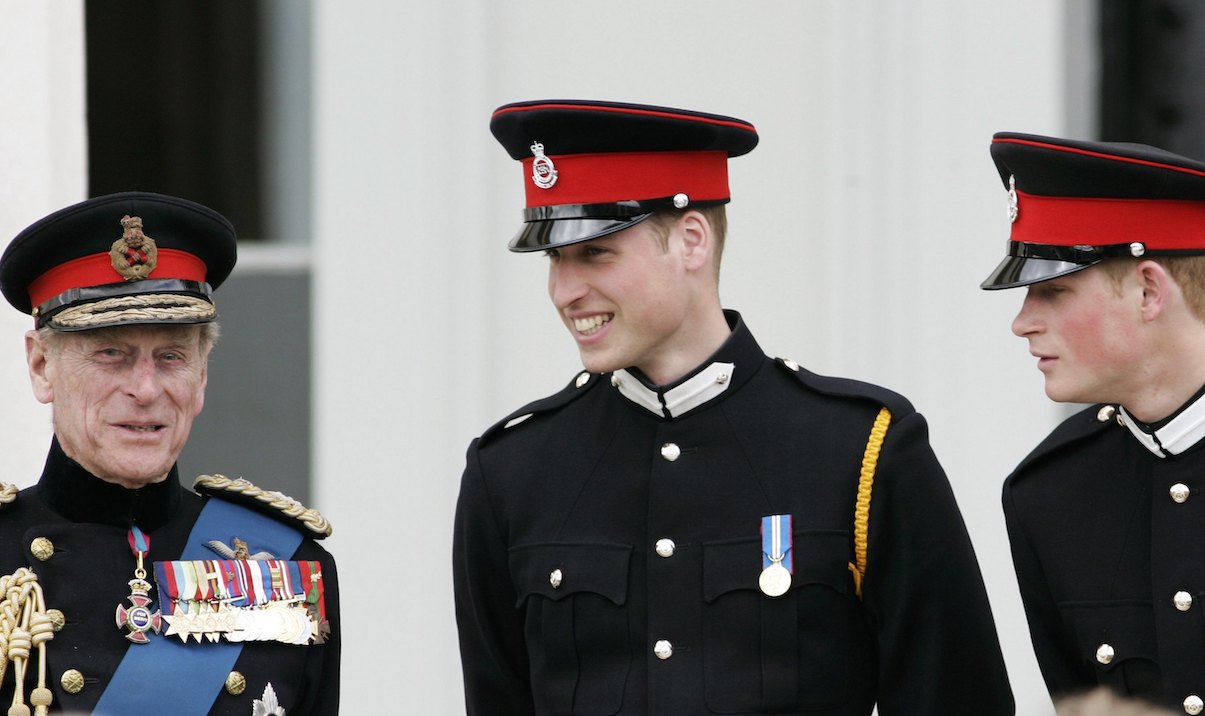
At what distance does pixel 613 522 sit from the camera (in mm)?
3939

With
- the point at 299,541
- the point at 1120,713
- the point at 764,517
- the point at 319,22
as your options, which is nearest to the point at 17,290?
the point at 299,541

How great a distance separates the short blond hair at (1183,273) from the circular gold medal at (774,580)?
2.76ft

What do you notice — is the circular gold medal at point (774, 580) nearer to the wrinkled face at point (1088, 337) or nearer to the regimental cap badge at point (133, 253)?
the wrinkled face at point (1088, 337)

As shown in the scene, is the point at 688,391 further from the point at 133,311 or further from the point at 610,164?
the point at 133,311

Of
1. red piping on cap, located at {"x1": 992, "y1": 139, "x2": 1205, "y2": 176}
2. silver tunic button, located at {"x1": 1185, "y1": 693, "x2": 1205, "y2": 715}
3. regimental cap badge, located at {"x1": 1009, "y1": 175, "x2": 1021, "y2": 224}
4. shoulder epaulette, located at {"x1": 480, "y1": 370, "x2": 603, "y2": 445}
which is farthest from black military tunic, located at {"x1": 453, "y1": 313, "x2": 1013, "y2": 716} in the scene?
red piping on cap, located at {"x1": 992, "y1": 139, "x2": 1205, "y2": 176}

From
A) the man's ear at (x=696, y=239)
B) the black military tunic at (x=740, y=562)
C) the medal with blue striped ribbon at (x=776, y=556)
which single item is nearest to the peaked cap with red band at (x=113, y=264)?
the black military tunic at (x=740, y=562)

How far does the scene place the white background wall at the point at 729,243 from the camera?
18.5 ft

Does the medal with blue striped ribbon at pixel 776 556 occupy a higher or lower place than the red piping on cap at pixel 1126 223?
lower

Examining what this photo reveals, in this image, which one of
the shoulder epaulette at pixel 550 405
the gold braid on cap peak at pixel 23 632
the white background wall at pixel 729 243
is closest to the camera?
the gold braid on cap peak at pixel 23 632

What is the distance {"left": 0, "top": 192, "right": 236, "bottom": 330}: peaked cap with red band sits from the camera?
379cm

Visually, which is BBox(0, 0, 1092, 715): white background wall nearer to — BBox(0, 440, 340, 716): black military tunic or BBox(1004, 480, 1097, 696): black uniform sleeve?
BBox(1004, 480, 1097, 696): black uniform sleeve

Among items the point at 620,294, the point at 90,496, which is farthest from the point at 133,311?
the point at 620,294

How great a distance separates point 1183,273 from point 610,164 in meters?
1.11

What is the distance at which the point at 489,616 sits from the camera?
4098 millimetres
